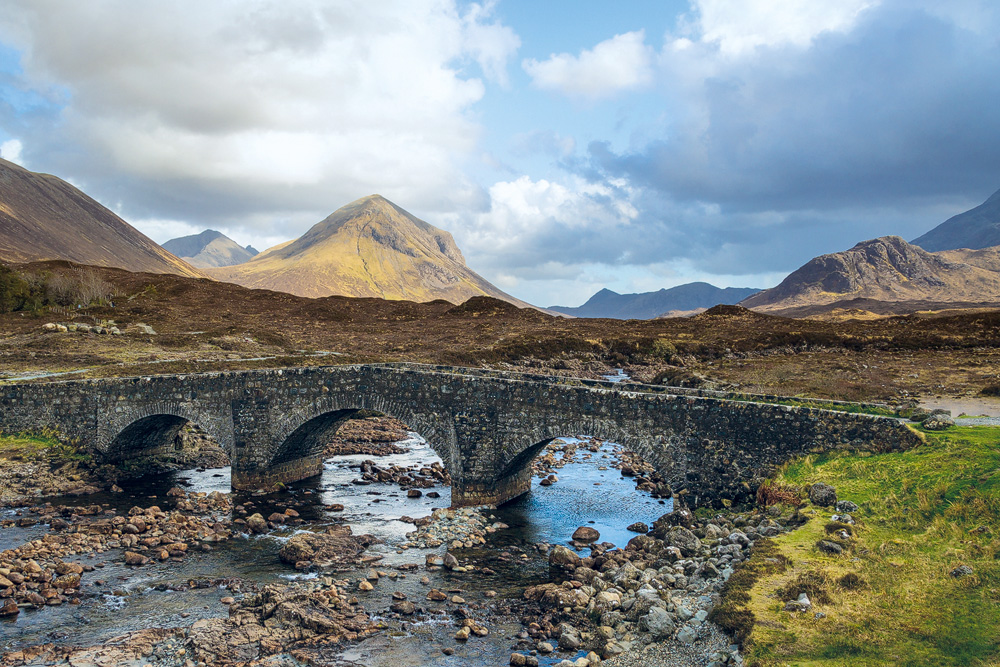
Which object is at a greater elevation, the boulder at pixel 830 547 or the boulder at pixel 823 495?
the boulder at pixel 823 495

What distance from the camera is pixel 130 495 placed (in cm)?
3297

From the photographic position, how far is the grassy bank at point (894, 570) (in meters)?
12.9

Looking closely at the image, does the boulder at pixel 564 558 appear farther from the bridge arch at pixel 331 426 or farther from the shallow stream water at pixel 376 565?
the bridge arch at pixel 331 426

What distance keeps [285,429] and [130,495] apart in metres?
8.44

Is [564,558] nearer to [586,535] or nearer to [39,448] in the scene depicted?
[586,535]

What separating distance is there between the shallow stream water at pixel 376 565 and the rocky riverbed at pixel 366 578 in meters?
0.09

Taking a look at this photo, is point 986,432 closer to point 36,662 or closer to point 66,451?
point 36,662

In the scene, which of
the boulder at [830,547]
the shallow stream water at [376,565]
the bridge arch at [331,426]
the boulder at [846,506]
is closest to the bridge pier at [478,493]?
the shallow stream water at [376,565]

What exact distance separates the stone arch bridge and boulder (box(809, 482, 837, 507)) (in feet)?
7.74

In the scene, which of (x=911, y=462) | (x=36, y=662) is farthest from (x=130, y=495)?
(x=911, y=462)

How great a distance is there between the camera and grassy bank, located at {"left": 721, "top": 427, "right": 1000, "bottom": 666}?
42.2 ft

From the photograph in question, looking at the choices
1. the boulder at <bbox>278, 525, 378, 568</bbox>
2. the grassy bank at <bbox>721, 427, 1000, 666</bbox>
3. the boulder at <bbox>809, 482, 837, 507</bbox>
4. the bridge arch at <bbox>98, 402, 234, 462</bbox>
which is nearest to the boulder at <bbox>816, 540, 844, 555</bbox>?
the grassy bank at <bbox>721, 427, 1000, 666</bbox>

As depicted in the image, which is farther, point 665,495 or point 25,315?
point 25,315

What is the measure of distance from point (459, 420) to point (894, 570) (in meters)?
18.0
